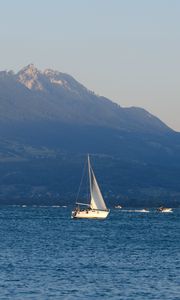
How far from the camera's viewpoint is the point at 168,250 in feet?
417

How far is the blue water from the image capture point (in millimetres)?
83062

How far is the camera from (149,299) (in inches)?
3103

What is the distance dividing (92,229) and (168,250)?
2399 inches

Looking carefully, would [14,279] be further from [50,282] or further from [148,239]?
[148,239]

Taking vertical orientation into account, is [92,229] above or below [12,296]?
above

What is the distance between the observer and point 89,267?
101750 millimetres

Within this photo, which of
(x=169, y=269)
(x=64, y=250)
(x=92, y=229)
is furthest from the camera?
(x=92, y=229)

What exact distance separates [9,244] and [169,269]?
137 ft

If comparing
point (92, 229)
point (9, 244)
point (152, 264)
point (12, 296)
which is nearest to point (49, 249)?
point (9, 244)

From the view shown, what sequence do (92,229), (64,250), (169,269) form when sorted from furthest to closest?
(92,229)
(64,250)
(169,269)

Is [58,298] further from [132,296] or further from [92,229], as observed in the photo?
[92,229]

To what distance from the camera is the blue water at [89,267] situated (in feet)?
273

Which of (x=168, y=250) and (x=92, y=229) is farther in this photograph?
(x=92, y=229)

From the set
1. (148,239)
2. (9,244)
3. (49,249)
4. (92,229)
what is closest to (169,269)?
(49,249)
